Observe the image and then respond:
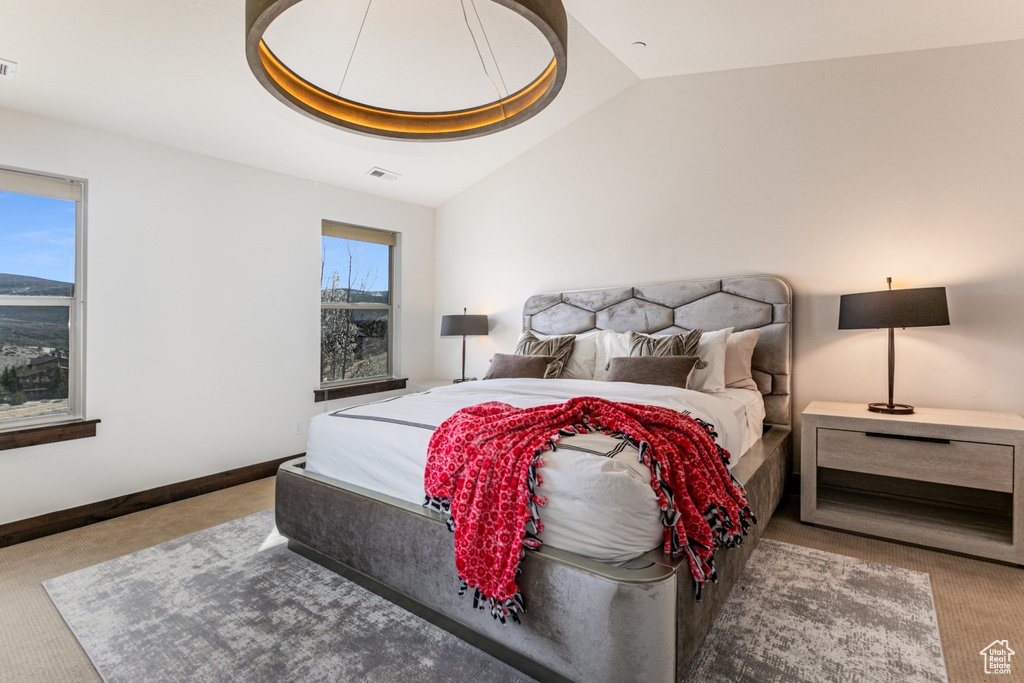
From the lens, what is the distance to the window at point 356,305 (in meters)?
4.23

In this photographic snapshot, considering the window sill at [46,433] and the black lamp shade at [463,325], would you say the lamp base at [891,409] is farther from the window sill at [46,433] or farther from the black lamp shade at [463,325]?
the window sill at [46,433]

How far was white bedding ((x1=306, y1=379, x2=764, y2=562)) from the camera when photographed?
4.59 feet

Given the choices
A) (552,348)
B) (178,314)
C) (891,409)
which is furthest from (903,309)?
(178,314)

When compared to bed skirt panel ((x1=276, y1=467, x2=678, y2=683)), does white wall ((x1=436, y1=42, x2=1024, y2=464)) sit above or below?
above

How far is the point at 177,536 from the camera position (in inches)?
104

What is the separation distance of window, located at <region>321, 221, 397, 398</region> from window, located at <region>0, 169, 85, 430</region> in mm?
1609

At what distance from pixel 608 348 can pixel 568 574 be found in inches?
86.2

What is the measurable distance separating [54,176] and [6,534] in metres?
1.93

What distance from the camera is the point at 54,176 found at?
2.77 metres

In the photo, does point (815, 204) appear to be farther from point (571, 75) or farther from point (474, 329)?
point (474, 329)

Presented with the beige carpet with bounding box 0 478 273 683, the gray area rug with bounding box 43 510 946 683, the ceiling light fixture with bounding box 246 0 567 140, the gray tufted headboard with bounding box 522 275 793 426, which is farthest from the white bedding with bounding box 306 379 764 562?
the ceiling light fixture with bounding box 246 0 567 140

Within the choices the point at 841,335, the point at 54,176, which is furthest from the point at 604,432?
the point at 54,176

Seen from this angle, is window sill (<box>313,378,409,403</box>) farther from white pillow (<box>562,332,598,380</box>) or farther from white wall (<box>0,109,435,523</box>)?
white pillow (<box>562,332,598,380</box>)

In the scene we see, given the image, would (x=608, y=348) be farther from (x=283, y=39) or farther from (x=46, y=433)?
(x=46, y=433)
